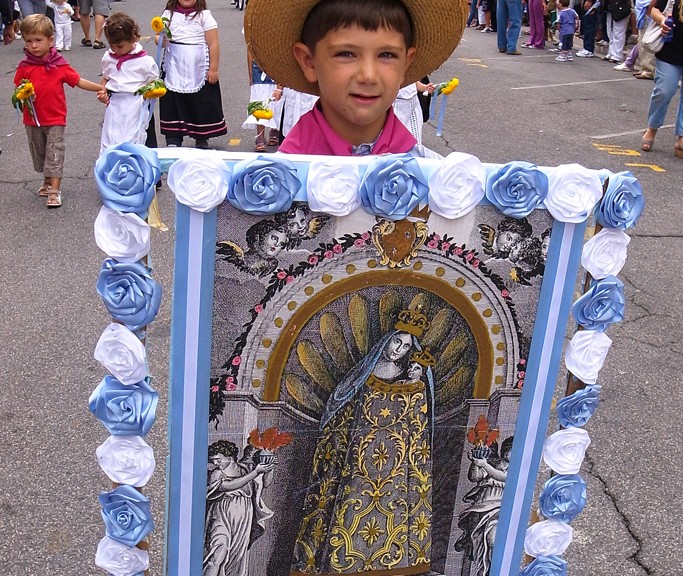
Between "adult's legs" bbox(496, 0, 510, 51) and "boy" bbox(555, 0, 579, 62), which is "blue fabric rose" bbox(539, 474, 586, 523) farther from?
"adult's legs" bbox(496, 0, 510, 51)

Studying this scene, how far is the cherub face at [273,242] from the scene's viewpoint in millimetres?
1504

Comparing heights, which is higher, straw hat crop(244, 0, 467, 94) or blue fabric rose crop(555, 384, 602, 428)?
straw hat crop(244, 0, 467, 94)

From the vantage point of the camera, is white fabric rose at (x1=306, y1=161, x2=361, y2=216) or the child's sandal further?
the child's sandal

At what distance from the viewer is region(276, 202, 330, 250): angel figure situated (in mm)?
1498

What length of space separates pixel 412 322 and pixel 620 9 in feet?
45.1

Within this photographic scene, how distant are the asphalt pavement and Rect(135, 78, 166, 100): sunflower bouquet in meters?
0.68

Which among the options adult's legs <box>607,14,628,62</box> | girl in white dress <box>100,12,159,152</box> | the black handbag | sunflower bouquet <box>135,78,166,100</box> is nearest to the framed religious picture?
sunflower bouquet <box>135,78,166,100</box>

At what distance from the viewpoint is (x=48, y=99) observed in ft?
18.6

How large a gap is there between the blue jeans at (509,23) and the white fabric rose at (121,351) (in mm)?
14815

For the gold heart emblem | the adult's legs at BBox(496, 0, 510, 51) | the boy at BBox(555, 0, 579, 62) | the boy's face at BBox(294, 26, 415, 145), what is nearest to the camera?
the gold heart emblem

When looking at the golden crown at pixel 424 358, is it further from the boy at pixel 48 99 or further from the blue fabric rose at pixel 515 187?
the boy at pixel 48 99

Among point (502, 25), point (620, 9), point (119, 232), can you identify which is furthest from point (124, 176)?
point (502, 25)

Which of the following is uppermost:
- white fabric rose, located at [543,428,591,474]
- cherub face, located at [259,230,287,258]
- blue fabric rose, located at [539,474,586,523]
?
cherub face, located at [259,230,287,258]

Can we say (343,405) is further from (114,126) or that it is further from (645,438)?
(114,126)
